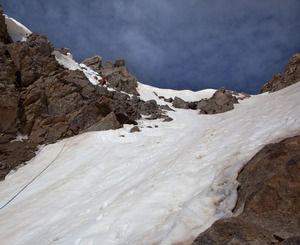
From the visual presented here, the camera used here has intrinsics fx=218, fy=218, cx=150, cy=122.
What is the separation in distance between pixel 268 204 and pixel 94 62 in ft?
129

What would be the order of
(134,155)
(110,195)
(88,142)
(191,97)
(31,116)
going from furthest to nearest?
(191,97) < (31,116) < (88,142) < (134,155) < (110,195)

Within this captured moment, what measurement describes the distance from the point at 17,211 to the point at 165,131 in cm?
1138

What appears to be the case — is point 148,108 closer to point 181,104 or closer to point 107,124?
point 181,104

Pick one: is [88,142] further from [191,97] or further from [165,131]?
[191,97]

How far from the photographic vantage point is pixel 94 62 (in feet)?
128

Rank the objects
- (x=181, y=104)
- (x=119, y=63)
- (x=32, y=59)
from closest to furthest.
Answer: (x=32, y=59), (x=181, y=104), (x=119, y=63)

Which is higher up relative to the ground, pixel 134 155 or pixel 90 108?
pixel 90 108

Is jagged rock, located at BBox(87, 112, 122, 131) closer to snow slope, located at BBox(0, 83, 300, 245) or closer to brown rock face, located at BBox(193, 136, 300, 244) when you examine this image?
snow slope, located at BBox(0, 83, 300, 245)

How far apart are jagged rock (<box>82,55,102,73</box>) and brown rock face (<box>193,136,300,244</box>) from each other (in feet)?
→ 119

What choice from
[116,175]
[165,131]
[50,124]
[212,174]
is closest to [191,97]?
[165,131]

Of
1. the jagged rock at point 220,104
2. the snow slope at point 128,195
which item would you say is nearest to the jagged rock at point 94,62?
the jagged rock at point 220,104

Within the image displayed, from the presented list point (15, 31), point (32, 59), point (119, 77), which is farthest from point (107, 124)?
point (119, 77)

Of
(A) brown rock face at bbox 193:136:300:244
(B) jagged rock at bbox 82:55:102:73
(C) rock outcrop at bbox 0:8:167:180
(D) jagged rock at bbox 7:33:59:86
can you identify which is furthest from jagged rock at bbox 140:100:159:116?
(A) brown rock face at bbox 193:136:300:244

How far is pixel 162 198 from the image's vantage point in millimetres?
5430
